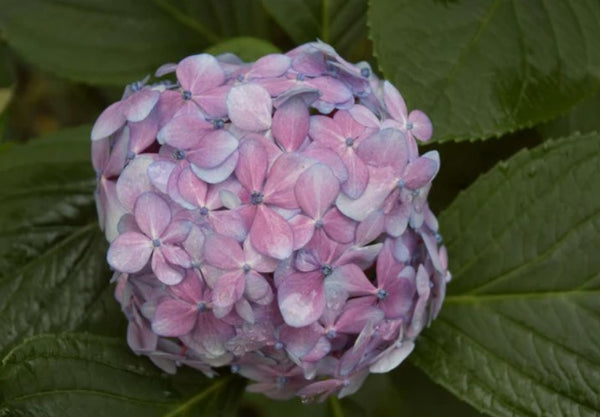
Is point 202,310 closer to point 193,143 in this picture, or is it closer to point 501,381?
point 193,143

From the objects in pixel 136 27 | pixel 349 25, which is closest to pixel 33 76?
pixel 136 27

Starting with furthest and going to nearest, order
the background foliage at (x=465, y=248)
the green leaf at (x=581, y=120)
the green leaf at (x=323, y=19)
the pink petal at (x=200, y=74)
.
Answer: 1. the green leaf at (x=581, y=120)
2. the green leaf at (x=323, y=19)
3. the background foliage at (x=465, y=248)
4. the pink petal at (x=200, y=74)

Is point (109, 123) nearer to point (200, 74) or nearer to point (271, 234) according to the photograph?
point (200, 74)

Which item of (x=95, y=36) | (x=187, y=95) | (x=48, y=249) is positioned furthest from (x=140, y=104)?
(x=95, y=36)

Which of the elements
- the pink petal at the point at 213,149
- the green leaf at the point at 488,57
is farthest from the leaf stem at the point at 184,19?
the pink petal at the point at 213,149

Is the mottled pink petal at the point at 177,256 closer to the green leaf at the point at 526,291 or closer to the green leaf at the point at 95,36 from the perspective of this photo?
the green leaf at the point at 526,291

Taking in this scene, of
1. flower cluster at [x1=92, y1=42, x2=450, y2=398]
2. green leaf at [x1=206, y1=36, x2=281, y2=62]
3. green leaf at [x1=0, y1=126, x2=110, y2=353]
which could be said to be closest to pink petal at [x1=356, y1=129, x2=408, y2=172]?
flower cluster at [x1=92, y1=42, x2=450, y2=398]

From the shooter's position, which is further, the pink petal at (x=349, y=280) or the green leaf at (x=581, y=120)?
the green leaf at (x=581, y=120)

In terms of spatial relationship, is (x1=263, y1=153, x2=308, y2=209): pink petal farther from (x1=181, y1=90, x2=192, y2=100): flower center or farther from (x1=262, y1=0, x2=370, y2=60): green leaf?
(x1=262, y1=0, x2=370, y2=60): green leaf
